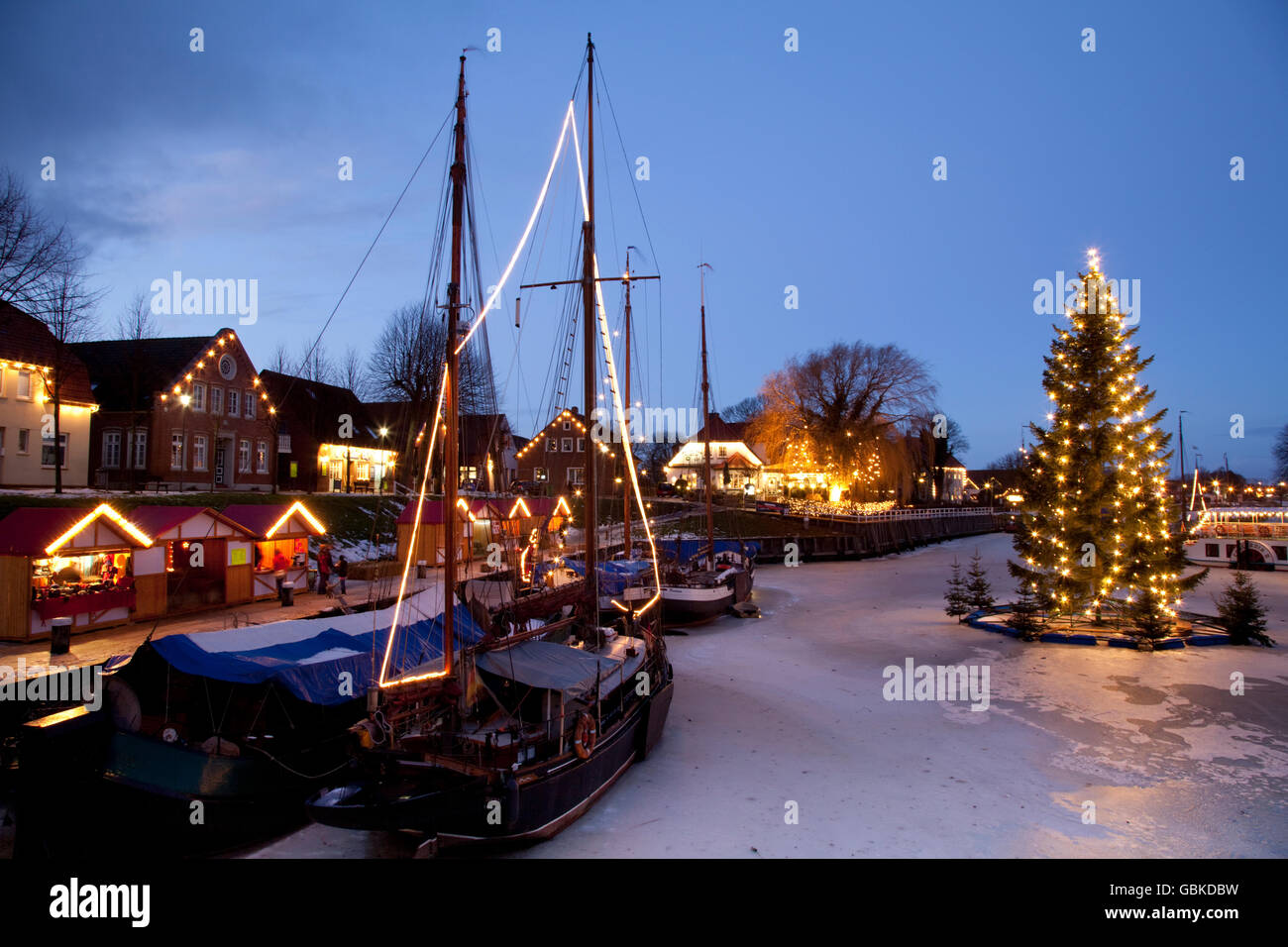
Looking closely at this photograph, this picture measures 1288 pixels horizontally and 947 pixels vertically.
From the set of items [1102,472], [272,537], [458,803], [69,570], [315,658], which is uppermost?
[1102,472]

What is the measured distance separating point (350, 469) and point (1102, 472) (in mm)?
47894

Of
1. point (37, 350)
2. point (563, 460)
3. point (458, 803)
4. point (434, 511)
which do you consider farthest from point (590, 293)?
point (563, 460)

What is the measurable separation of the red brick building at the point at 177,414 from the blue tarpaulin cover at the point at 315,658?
87.3ft

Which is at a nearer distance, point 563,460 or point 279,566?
point 279,566

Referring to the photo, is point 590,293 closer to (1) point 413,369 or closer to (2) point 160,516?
(2) point 160,516

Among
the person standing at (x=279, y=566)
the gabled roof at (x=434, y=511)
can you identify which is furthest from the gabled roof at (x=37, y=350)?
the gabled roof at (x=434, y=511)

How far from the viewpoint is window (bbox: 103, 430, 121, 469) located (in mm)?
35625

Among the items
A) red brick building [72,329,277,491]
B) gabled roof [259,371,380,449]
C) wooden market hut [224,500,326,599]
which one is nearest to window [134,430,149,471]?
red brick building [72,329,277,491]

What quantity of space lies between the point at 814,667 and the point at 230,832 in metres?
14.4

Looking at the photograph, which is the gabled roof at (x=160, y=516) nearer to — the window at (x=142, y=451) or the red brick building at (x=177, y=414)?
the red brick building at (x=177, y=414)

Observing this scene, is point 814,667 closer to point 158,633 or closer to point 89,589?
point 158,633

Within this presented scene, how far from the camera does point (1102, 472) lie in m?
21.7

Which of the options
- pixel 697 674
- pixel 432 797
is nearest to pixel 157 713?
pixel 432 797

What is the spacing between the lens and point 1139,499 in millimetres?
21469
